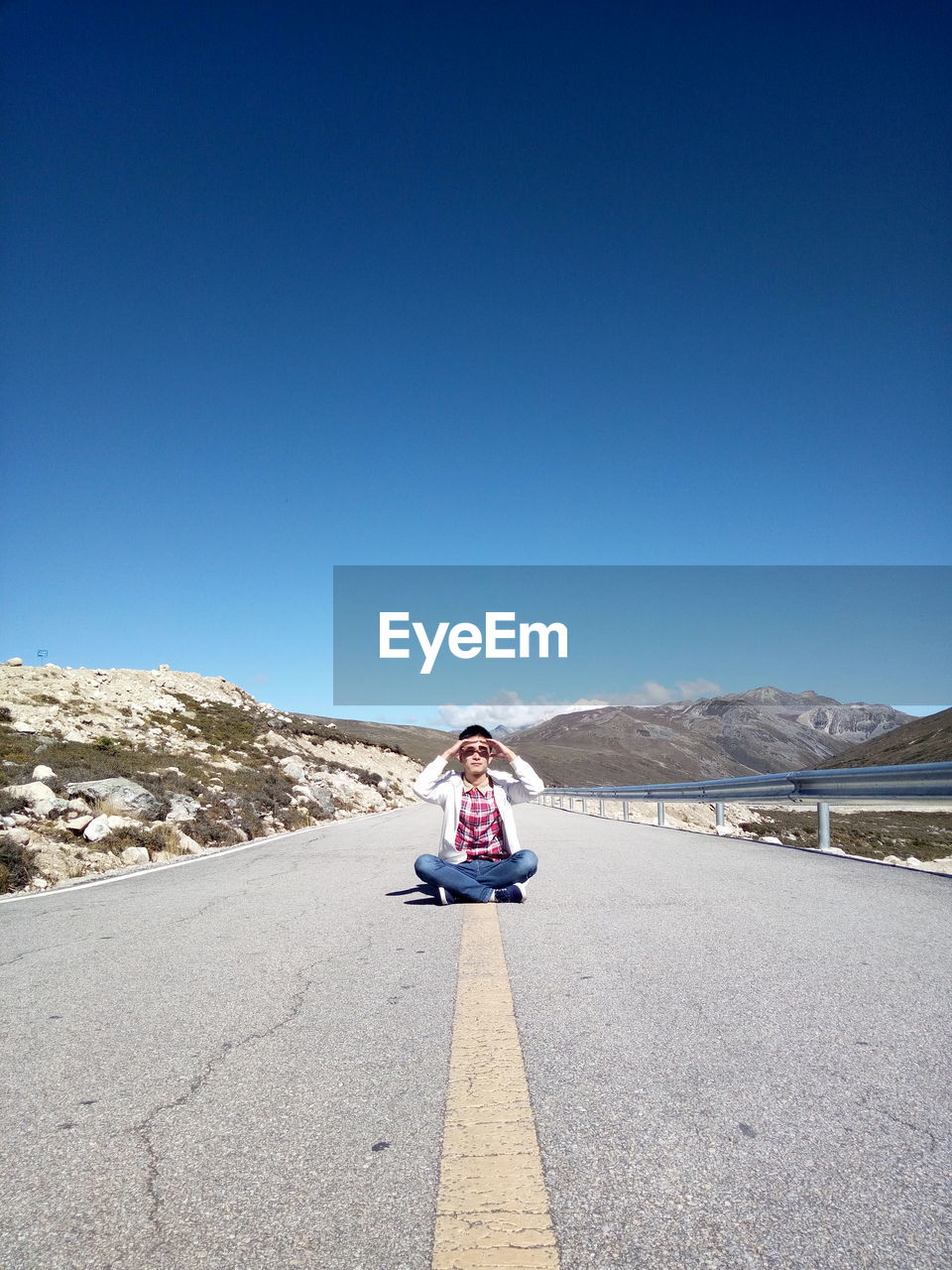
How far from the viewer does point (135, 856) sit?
486 inches

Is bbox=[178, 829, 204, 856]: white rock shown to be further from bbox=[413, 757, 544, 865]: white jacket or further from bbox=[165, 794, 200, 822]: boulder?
bbox=[413, 757, 544, 865]: white jacket

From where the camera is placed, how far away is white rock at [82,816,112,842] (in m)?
12.2

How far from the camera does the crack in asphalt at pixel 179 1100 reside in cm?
→ 230

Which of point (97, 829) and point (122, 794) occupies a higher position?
point (122, 794)

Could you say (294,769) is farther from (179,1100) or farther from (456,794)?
(179,1100)

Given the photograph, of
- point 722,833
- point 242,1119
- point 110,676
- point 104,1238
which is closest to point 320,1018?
point 242,1119

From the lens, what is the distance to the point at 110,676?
135ft

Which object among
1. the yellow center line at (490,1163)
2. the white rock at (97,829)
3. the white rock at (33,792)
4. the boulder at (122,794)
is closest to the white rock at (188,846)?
the boulder at (122,794)

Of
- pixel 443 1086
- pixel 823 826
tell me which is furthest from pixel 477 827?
pixel 823 826

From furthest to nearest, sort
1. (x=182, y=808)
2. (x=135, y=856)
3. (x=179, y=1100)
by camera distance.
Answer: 1. (x=182, y=808)
2. (x=135, y=856)
3. (x=179, y=1100)

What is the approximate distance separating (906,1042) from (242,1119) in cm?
256

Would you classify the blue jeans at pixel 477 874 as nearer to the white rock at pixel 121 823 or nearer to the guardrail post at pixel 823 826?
the guardrail post at pixel 823 826

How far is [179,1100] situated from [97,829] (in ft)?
34.6

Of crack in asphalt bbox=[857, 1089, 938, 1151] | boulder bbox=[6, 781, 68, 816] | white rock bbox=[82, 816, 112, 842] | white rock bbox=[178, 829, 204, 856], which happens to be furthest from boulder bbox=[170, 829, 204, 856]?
crack in asphalt bbox=[857, 1089, 938, 1151]
